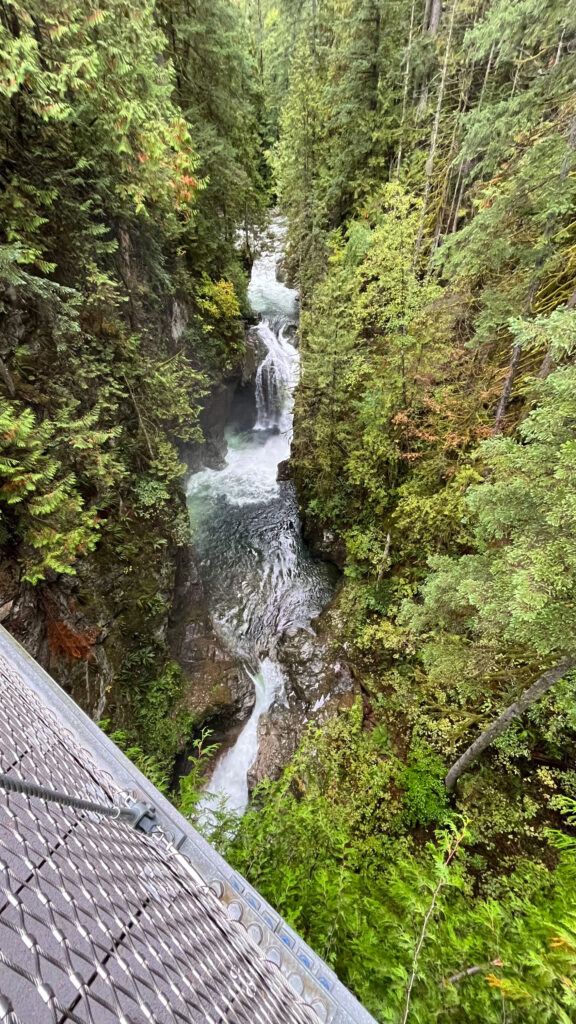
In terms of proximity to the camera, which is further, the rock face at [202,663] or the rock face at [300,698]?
the rock face at [202,663]

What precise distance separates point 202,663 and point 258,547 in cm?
481

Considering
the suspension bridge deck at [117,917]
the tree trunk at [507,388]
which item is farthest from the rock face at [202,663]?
the tree trunk at [507,388]

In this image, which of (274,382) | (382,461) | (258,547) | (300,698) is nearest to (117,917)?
(300,698)

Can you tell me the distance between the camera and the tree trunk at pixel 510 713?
433cm

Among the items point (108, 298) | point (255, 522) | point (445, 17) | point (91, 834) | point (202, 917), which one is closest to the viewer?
point (91, 834)

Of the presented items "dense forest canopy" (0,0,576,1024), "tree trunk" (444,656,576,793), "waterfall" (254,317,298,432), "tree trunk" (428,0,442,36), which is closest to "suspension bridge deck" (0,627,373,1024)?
"dense forest canopy" (0,0,576,1024)

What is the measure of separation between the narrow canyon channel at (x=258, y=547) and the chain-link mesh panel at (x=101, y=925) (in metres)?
6.62

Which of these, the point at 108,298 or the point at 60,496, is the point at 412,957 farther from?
the point at 108,298

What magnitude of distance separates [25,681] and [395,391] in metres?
8.29

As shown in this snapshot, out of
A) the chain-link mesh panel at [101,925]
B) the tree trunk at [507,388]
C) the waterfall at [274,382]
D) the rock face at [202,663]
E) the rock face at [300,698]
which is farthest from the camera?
the waterfall at [274,382]

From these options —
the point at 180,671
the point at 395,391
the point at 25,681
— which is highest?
the point at 395,391

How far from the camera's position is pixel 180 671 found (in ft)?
30.3

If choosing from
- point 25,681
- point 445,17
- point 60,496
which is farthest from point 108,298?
point 445,17

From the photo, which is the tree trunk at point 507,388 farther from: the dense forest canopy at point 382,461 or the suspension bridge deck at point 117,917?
the suspension bridge deck at point 117,917
